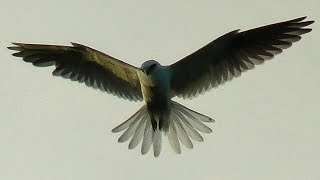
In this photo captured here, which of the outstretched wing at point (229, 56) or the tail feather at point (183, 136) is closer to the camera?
the outstretched wing at point (229, 56)

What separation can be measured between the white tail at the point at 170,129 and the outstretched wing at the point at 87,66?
0.29 metres

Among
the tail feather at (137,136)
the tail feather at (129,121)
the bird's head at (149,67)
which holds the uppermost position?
the bird's head at (149,67)

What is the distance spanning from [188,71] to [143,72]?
58cm

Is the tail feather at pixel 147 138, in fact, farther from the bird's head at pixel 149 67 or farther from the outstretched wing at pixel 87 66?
the bird's head at pixel 149 67

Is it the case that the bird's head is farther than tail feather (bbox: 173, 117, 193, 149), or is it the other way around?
tail feather (bbox: 173, 117, 193, 149)

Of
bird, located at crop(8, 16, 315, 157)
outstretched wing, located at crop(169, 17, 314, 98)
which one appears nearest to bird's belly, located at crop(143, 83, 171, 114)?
bird, located at crop(8, 16, 315, 157)

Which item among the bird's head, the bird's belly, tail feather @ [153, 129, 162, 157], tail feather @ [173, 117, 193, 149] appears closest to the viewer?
the bird's head

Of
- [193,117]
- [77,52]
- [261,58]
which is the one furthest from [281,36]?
[77,52]

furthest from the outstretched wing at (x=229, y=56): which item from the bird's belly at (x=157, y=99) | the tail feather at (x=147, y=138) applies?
the tail feather at (x=147, y=138)

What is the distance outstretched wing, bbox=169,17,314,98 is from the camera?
10.9 m

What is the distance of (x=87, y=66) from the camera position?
11391 mm

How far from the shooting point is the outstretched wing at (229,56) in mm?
10922

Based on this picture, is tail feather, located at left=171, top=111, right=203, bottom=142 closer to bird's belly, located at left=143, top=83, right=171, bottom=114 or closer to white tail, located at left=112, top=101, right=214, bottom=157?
white tail, located at left=112, top=101, right=214, bottom=157

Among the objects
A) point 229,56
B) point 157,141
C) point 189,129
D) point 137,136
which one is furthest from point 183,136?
point 229,56
